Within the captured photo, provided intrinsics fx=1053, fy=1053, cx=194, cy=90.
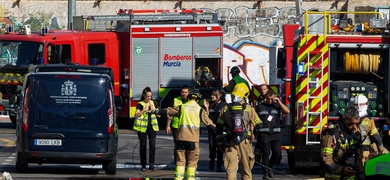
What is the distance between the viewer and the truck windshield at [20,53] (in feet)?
86.8

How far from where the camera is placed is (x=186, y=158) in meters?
16.0

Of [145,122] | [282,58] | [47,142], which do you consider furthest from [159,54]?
[47,142]

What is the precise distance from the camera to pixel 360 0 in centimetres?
3828

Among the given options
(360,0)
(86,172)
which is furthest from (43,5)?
(86,172)

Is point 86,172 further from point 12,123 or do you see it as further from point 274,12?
point 274,12

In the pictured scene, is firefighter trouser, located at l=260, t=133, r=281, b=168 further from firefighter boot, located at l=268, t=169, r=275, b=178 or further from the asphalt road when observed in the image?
the asphalt road

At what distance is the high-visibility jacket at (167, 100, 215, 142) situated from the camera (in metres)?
15.9

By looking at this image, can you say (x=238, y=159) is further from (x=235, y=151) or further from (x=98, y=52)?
(x=98, y=52)

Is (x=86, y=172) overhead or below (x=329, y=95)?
below

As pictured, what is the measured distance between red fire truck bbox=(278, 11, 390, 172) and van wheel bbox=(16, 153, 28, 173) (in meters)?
4.54

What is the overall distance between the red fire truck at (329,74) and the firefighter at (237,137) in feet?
8.68

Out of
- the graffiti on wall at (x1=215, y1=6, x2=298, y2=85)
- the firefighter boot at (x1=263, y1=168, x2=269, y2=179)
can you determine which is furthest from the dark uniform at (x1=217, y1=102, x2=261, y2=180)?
the graffiti on wall at (x1=215, y1=6, x2=298, y2=85)

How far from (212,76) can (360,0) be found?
12.1 m

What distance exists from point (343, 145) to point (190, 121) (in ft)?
15.8
